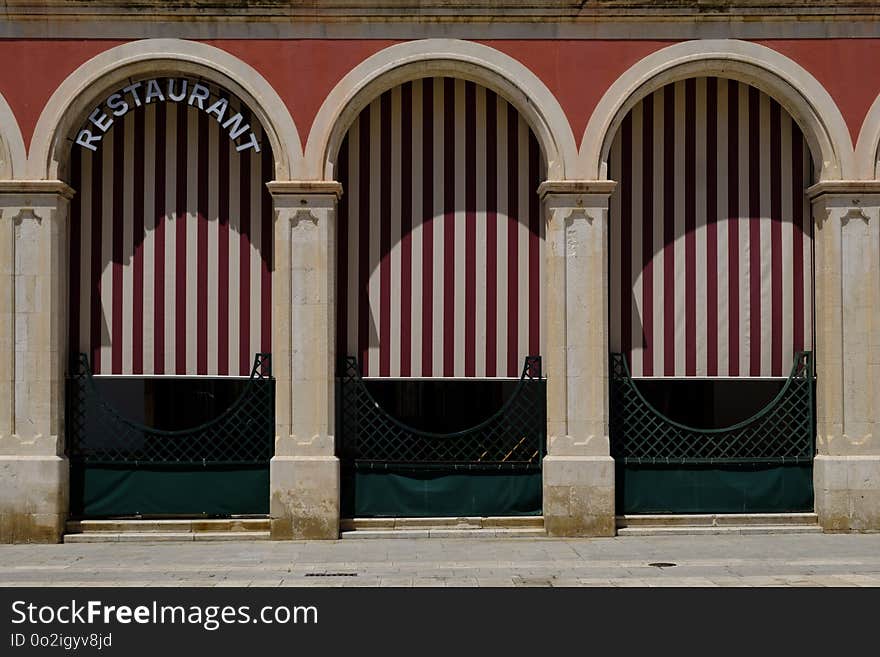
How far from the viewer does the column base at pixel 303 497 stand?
16578 mm

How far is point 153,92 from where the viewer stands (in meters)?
17.0

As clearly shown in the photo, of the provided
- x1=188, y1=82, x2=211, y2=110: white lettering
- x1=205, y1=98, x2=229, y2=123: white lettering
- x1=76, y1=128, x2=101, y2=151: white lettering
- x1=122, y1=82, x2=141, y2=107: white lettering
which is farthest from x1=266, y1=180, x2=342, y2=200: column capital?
x1=76, y1=128, x2=101, y2=151: white lettering

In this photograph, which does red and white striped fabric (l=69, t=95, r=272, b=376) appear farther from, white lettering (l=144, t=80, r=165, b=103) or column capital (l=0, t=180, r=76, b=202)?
column capital (l=0, t=180, r=76, b=202)

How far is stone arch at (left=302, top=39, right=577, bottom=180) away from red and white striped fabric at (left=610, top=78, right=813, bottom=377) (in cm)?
127

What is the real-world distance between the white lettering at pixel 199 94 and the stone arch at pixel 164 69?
0.62 ft

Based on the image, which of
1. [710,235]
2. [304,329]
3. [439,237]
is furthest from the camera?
[710,235]

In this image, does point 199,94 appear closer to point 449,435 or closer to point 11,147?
point 11,147

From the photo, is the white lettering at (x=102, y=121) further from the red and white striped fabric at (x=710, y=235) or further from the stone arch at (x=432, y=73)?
the red and white striped fabric at (x=710, y=235)

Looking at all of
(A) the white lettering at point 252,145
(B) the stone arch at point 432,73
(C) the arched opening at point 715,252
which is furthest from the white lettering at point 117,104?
(C) the arched opening at point 715,252

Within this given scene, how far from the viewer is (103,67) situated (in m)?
16.7

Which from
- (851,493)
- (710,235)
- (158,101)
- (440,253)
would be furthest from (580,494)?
(158,101)

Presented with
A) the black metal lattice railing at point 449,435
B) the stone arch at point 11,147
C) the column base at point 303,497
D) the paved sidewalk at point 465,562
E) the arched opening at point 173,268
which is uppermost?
the stone arch at point 11,147

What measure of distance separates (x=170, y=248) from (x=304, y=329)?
254 cm

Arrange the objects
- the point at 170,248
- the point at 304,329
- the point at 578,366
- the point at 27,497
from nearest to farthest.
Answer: the point at 27,497 < the point at 304,329 < the point at 578,366 < the point at 170,248
